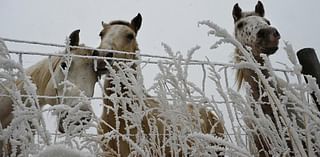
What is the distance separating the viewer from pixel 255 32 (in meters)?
2.48

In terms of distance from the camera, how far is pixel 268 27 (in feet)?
7.84

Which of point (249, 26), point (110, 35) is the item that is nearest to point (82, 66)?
point (110, 35)

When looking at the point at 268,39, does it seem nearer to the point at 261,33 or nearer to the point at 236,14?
the point at 261,33

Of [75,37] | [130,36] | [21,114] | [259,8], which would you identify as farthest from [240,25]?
[21,114]

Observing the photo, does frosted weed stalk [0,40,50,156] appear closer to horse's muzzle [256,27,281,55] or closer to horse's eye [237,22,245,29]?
horse's muzzle [256,27,281,55]

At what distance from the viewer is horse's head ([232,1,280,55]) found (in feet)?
7.76

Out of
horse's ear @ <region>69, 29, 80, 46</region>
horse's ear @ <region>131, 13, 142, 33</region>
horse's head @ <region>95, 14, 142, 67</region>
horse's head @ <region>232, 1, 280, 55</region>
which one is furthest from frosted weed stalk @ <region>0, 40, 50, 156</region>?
horse's ear @ <region>131, 13, 142, 33</region>

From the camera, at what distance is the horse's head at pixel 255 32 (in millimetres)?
2365

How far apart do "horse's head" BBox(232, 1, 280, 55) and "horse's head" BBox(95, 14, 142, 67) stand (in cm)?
77

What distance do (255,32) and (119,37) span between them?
3.13ft

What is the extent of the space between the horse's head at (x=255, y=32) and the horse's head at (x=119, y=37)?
77 cm

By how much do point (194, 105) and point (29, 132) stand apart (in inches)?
14.5

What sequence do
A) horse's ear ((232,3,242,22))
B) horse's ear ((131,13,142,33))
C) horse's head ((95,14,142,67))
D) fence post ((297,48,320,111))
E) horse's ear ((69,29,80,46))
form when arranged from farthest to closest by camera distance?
1. horse's ear ((131,13,142,33))
2. horse's ear ((232,3,242,22))
3. horse's ear ((69,29,80,46))
4. horse's head ((95,14,142,67))
5. fence post ((297,48,320,111))

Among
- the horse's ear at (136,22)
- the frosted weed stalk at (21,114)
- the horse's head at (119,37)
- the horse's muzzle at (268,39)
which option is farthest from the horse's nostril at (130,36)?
the frosted weed stalk at (21,114)
